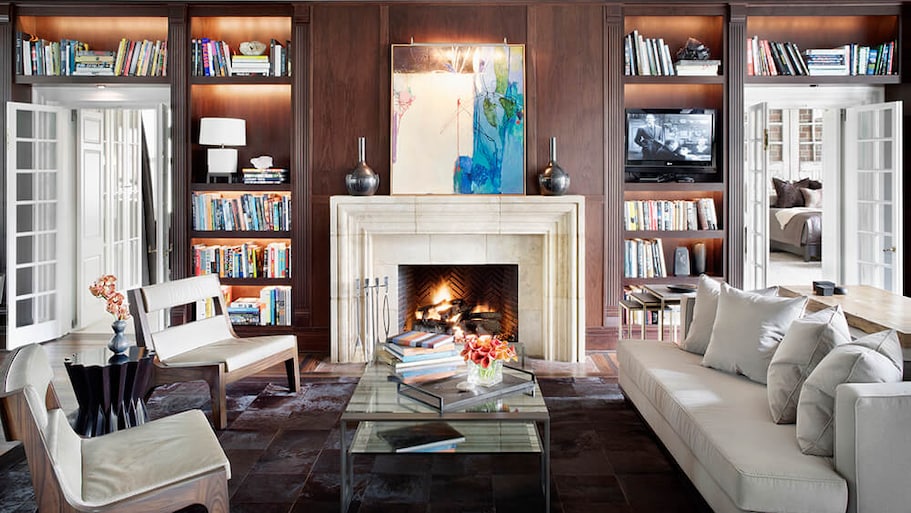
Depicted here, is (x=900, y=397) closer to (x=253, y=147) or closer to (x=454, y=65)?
(x=454, y=65)

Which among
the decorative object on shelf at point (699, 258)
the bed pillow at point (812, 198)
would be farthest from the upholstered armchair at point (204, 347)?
the bed pillow at point (812, 198)

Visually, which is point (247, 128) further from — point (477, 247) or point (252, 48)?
point (477, 247)

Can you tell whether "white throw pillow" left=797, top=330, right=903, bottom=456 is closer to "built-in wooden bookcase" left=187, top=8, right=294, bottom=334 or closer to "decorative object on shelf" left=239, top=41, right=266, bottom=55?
"built-in wooden bookcase" left=187, top=8, right=294, bottom=334

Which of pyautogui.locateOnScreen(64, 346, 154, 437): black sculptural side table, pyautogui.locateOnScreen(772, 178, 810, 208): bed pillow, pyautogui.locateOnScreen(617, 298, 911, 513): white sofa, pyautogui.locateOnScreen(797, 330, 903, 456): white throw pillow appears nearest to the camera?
pyautogui.locateOnScreen(617, 298, 911, 513): white sofa

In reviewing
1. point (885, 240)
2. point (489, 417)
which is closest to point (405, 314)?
point (489, 417)

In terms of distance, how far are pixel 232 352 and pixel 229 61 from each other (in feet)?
9.25

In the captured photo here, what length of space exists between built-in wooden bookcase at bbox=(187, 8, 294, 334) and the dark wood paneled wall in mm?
403

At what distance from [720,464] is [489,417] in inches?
36.9

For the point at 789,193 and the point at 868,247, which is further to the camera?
the point at 789,193

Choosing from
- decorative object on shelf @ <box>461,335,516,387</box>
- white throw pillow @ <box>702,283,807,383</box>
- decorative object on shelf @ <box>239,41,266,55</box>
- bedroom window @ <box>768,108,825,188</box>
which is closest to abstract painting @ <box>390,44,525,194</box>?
decorative object on shelf @ <box>239,41,266,55</box>

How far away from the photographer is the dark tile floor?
3109 millimetres

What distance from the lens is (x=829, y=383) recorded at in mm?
2527

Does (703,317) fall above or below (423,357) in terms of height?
above

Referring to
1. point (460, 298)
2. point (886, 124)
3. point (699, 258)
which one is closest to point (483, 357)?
point (460, 298)
